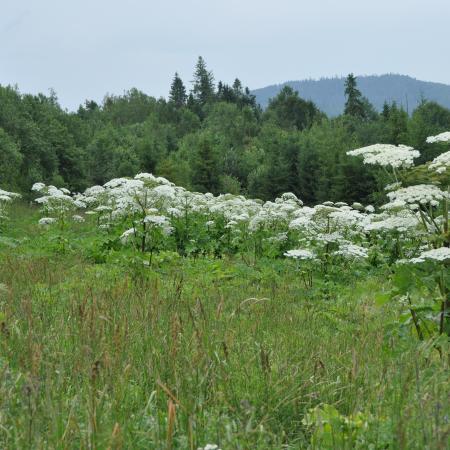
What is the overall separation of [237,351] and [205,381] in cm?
79

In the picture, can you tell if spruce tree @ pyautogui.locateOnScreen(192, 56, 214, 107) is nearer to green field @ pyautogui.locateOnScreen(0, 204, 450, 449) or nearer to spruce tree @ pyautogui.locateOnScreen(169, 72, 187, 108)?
spruce tree @ pyautogui.locateOnScreen(169, 72, 187, 108)

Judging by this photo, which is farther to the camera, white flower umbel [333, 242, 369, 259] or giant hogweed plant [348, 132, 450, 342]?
white flower umbel [333, 242, 369, 259]

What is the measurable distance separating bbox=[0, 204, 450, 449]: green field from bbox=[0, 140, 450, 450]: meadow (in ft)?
0.05

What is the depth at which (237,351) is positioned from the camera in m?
3.97

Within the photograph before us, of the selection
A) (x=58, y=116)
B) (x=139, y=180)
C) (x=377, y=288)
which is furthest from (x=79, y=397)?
(x=58, y=116)

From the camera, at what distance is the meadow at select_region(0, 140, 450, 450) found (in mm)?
2543

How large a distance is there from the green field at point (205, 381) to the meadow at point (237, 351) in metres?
0.02

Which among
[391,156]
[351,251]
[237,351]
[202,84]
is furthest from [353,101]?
[237,351]

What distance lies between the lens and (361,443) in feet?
8.32

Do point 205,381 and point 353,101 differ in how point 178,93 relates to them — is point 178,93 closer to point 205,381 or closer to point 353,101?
point 353,101

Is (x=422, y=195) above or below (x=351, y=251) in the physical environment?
above

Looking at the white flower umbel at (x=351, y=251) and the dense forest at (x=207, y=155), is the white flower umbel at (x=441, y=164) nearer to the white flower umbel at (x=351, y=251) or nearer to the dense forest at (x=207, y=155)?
the white flower umbel at (x=351, y=251)

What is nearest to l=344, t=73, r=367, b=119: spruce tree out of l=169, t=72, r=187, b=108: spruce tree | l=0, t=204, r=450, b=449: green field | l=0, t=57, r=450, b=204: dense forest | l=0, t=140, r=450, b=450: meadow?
l=0, t=57, r=450, b=204: dense forest

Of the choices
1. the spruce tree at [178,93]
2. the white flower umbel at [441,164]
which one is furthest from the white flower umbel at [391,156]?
the spruce tree at [178,93]
